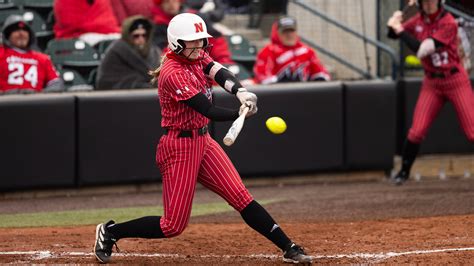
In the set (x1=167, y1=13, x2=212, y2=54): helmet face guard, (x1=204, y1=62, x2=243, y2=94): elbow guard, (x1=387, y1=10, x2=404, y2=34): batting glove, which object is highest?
(x1=167, y1=13, x2=212, y2=54): helmet face guard

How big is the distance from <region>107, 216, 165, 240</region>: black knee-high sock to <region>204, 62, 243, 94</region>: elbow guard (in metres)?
0.97

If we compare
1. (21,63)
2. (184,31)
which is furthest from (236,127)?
(21,63)

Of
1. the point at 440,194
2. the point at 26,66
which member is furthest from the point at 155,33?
the point at 440,194

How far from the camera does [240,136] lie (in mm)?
11430

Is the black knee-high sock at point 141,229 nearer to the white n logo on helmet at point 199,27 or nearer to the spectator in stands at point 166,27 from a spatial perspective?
the white n logo on helmet at point 199,27

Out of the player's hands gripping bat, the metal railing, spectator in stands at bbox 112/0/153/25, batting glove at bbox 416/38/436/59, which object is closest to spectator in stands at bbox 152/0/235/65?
spectator in stands at bbox 112/0/153/25

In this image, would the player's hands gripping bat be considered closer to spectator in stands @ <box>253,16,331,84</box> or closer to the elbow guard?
the elbow guard

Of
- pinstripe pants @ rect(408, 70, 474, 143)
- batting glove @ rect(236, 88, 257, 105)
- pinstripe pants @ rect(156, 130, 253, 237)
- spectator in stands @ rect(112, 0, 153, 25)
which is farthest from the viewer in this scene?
spectator in stands @ rect(112, 0, 153, 25)

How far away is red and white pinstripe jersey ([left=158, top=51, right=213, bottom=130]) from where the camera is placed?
257 inches

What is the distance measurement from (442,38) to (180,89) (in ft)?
16.5

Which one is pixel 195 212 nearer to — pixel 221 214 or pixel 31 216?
pixel 221 214

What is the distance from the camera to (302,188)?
11578 millimetres

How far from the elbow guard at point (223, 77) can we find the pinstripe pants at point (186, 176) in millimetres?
370

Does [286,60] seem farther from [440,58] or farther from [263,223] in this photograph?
[263,223]
